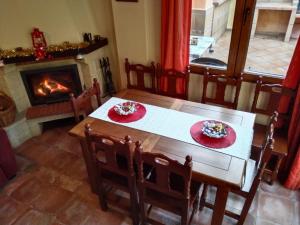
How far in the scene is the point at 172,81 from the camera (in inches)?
110

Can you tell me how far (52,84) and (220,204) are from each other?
8.64 feet

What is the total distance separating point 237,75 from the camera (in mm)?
2551

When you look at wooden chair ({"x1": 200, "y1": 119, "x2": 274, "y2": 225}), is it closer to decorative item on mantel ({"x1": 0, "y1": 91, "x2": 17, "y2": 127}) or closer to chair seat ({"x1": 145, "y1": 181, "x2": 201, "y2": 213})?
chair seat ({"x1": 145, "y1": 181, "x2": 201, "y2": 213})

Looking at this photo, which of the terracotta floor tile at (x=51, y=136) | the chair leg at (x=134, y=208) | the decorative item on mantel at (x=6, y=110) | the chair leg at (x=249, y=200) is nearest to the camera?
the chair leg at (x=249, y=200)

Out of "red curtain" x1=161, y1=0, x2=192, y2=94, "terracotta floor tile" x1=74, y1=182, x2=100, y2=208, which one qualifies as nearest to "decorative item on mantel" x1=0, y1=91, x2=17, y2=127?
"terracotta floor tile" x1=74, y1=182, x2=100, y2=208

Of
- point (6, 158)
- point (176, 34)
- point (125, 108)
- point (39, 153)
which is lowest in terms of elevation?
point (39, 153)

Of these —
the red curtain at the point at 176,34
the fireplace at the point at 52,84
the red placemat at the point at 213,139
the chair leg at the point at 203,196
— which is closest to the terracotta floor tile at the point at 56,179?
the fireplace at the point at 52,84

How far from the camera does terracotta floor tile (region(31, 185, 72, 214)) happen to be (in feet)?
7.47

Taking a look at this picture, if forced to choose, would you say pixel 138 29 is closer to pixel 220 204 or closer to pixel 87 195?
pixel 87 195

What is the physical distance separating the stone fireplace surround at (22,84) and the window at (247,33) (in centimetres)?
138

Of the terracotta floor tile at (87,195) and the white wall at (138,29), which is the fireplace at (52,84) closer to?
the white wall at (138,29)

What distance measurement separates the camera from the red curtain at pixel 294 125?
2154 mm

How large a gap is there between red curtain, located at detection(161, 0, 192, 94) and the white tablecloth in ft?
2.27

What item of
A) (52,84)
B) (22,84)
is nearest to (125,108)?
(52,84)
